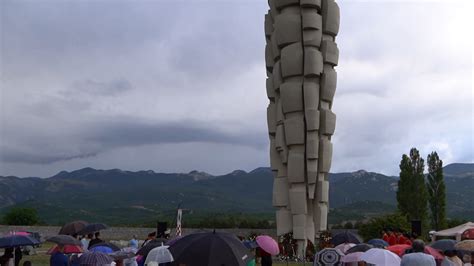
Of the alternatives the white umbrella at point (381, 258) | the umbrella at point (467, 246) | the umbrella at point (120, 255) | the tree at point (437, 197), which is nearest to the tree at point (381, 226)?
the tree at point (437, 197)

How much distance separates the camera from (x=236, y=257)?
7465mm

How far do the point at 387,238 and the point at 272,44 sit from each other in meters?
15.2

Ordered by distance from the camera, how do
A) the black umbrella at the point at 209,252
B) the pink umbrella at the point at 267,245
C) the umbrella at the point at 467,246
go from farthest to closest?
the pink umbrella at the point at 267,245, the umbrella at the point at 467,246, the black umbrella at the point at 209,252

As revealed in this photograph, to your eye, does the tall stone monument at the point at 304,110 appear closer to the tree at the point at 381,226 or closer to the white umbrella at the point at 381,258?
the tree at the point at 381,226

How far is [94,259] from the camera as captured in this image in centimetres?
827

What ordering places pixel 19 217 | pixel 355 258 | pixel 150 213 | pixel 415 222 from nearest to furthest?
1. pixel 355 258
2. pixel 415 222
3. pixel 19 217
4. pixel 150 213

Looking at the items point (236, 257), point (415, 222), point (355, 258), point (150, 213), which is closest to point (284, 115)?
point (415, 222)

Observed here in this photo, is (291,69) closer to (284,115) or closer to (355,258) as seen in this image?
(284,115)

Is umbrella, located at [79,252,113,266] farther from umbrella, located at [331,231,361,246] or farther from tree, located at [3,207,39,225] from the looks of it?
tree, located at [3,207,39,225]

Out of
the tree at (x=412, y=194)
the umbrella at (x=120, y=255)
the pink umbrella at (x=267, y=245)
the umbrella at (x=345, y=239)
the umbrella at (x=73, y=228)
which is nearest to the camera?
the umbrella at (x=120, y=255)

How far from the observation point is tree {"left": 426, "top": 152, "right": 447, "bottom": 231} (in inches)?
1554

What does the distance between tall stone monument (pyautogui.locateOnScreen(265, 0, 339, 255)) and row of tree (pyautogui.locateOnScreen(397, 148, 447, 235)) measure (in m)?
11.7

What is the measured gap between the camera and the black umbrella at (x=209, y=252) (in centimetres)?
738

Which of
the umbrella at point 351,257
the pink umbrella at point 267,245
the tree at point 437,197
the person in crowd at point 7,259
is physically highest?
the tree at point 437,197
